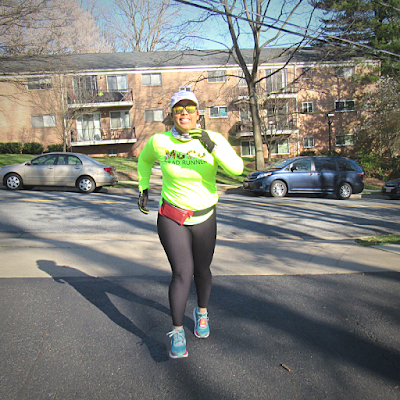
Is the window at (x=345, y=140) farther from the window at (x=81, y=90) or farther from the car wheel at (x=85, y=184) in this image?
the car wheel at (x=85, y=184)

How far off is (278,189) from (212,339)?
11.8 m

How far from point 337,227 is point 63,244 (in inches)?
226

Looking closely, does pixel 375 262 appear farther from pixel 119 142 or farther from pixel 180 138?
pixel 119 142

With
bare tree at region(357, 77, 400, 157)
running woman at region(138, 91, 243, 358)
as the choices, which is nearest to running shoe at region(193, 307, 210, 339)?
running woman at region(138, 91, 243, 358)

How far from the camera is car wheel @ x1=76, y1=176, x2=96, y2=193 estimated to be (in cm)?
1300

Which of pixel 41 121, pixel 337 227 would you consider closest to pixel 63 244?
pixel 337 227

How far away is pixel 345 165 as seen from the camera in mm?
14836

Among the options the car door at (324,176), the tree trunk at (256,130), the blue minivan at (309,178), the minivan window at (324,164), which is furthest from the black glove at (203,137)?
the tree trunk at (256,130)

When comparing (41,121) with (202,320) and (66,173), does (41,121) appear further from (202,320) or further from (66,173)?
(202,320)

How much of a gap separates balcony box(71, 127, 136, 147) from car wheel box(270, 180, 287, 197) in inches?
821

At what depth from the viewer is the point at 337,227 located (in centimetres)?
800

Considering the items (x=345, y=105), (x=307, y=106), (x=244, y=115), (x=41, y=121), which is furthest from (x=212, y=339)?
(x=345, y=105)

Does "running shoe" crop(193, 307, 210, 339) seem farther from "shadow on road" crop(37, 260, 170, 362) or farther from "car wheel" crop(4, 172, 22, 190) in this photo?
"car wheel" crop(4, 172, 22, 190)

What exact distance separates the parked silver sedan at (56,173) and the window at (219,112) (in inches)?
856
